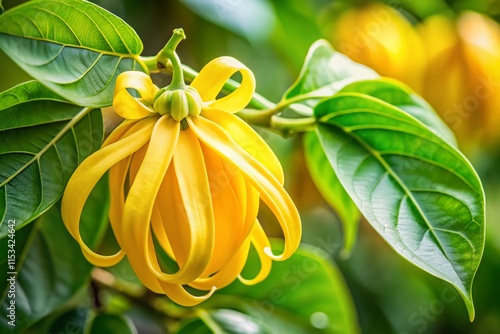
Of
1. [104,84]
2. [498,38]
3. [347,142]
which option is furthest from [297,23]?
[104,84]

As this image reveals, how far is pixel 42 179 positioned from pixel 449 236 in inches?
12.8

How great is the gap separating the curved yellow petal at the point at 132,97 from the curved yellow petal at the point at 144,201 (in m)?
0.03

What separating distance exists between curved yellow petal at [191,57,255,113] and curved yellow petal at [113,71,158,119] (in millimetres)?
37

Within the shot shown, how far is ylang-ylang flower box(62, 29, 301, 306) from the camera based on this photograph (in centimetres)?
44

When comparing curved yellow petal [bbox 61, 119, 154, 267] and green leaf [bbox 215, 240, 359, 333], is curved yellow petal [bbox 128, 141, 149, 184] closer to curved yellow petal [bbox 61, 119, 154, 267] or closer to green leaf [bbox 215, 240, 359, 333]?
curved yellow petal [bbox 61, 119, 154, 267]

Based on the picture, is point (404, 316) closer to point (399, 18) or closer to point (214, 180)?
point (399, 18)

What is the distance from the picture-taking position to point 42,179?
1.73ft

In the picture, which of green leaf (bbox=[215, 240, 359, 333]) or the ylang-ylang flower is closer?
the ylang-ylang flower

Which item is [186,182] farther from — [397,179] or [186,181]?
[397,179]

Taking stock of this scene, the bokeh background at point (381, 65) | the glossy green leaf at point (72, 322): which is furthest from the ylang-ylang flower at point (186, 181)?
the bokeh background at point (381, 65)

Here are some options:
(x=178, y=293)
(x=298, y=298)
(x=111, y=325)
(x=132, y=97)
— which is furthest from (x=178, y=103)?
(x=298, y=298)

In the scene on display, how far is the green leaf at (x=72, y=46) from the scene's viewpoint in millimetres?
475

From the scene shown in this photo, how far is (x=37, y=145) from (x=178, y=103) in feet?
0.44

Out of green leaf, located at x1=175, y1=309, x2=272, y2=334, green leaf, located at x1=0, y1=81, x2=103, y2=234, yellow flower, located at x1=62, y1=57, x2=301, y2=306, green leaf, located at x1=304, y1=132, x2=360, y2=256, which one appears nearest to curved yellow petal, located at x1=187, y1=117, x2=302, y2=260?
yellow flower, located at x1=62, y1=57, x2=301, y2=306
